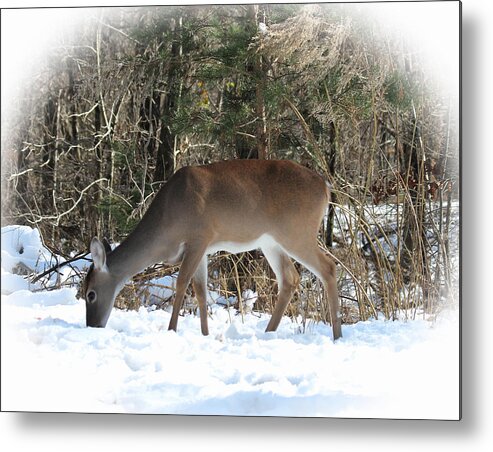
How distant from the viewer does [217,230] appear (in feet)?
21.3

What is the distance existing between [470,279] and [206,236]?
1.67 meters

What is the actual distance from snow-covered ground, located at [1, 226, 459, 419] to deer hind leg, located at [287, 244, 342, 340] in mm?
138

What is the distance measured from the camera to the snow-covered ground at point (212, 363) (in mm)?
5738

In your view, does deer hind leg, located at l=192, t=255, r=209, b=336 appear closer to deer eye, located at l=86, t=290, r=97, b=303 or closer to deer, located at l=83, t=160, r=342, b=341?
deer, located at l=83, t=160, r=342, b=341

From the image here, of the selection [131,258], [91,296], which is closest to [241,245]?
[131,258]

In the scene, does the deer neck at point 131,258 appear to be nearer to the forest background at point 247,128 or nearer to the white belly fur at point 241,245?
the forest background at point 247,128

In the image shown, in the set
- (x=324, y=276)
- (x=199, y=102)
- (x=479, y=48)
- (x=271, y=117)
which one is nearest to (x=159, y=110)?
(x=199, y=102)

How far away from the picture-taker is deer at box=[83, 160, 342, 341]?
21.1ft

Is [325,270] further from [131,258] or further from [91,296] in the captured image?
[91,296]

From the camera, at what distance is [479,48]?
5746mm

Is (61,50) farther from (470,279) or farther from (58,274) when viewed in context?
(470,279)

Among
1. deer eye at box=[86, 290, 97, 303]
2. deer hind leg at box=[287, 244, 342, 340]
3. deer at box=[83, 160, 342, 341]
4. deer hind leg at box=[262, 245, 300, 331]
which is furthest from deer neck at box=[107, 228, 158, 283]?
deer hind leg at box=[287, 244, 342, 340]

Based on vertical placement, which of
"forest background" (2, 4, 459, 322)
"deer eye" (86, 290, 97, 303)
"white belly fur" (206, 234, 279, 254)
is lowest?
"deer eye" (86, 290, 97, 303)

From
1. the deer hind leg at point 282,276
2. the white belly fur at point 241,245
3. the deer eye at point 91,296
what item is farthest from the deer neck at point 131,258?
the deer hind leg at point 282,276
